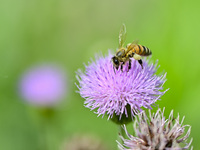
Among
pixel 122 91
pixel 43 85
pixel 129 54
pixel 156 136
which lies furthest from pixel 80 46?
pixel 156 136

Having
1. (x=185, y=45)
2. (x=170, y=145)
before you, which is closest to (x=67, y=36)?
(x=185, y=45)

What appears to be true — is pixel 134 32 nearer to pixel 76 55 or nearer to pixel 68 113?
pixel 76 55

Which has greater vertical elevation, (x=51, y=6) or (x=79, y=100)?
(x=51, y=6)

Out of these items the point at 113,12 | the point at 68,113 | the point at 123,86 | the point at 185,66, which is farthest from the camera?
the point at 113,12

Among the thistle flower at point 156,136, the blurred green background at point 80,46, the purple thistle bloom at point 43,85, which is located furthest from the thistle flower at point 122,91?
the purple thistle bloom at point 43,85

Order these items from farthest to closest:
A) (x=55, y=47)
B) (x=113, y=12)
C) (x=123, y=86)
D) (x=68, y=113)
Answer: (x=113, y=12)
(x=55, y=47)
(x=68, y=113)
(x=123, y=86)

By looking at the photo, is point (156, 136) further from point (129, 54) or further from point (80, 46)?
point (80, 46)

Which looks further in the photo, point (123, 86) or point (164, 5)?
point (164, 5)
